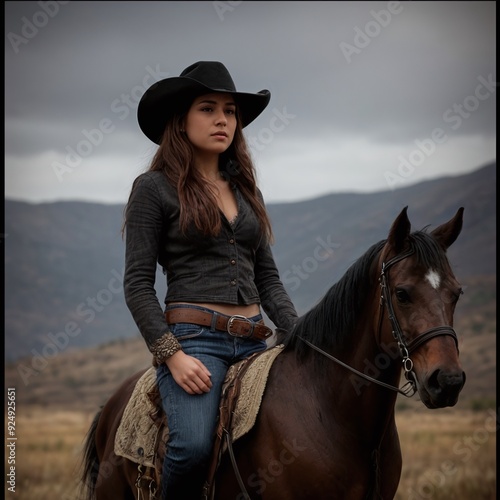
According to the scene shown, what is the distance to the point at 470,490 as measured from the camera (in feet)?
39.2

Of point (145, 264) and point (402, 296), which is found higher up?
point (145, 264)

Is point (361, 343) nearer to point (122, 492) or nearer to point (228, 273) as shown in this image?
point (228, 273)

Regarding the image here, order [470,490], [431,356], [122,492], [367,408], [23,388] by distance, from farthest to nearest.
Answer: [23,388]
[470,490]
[122,492]
[367,408]
[431,356]

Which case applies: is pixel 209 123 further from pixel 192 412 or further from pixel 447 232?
A: pixel 192 412

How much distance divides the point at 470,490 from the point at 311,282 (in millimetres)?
73001

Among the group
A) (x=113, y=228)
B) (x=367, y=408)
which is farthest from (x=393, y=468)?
(x=113, y=228)

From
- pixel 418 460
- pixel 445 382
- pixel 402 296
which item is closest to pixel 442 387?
pixel 445 382

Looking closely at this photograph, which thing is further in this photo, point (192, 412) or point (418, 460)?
point (418, 460)

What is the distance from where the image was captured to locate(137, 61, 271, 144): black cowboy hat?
493cm

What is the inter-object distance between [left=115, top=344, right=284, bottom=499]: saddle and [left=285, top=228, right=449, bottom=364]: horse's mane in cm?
27

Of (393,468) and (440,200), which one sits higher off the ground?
(440,200)

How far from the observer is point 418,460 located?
15617 mm

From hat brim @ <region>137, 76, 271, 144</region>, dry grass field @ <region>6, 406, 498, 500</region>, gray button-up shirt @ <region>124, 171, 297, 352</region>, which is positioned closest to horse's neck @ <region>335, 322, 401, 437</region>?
gray button-up shirt @ <region>124, 171, 297, 352</region>

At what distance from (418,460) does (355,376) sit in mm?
11940
